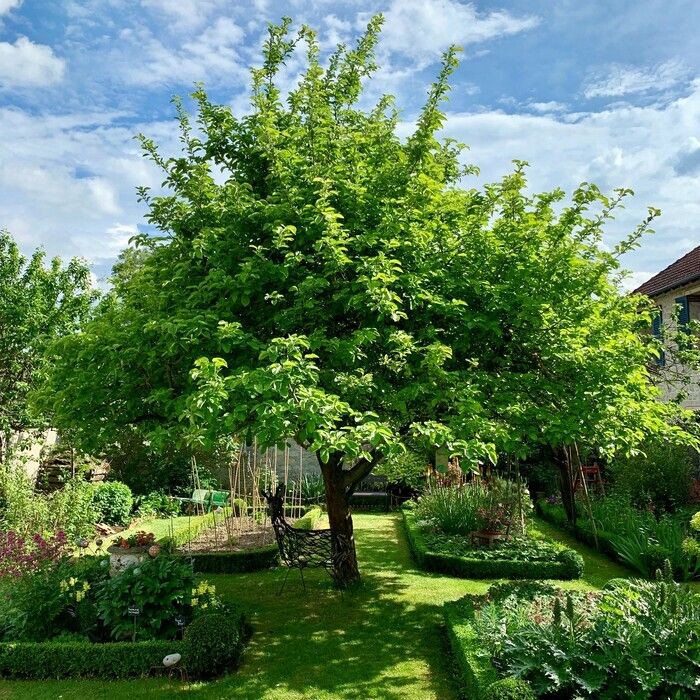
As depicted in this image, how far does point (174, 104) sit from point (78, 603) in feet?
20.2

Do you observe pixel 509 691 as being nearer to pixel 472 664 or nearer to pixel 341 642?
pixel 472 664

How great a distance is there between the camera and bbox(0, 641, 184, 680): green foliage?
6.71 m

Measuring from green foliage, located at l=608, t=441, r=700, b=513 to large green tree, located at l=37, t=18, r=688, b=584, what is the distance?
742cm

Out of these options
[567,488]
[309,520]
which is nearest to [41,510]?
[309,520]

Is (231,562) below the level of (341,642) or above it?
above

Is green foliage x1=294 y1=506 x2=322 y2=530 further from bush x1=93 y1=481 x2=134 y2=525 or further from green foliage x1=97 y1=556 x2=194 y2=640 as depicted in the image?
green foliage x1=97 y1=556 x2=194 y2=640

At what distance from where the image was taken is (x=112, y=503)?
15.8m

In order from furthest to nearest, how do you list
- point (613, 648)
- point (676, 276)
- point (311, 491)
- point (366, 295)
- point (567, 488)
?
1. point (311, 491)
2. point (676, 276)
3. point (567, 488)
4. point (366, 295)
5. point (613, 648)

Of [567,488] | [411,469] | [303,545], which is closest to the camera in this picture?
[303,545]

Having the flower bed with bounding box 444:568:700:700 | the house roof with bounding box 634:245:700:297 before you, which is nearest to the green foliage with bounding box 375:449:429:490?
the house roof with bounding box 634:245:700:297

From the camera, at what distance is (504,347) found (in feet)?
25.5

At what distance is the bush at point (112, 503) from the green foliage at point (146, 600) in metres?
8.65

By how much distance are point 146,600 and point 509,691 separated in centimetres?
421

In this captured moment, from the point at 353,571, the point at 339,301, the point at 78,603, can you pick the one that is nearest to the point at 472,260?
the point at 339,301
